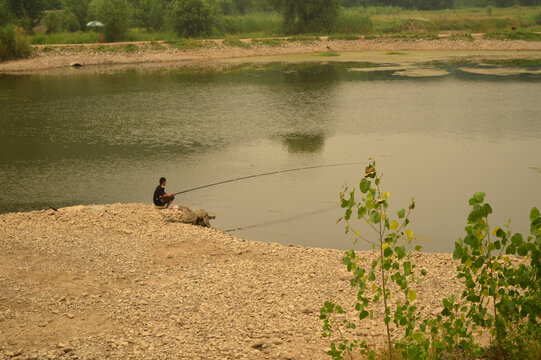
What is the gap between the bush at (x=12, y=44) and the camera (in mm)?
38625

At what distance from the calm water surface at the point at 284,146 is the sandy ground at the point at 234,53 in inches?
404

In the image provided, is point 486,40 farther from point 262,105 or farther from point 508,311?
point 508,311

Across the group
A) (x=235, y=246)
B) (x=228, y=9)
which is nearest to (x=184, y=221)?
(x=235, y=246)

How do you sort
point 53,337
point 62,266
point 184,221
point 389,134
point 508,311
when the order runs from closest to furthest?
point 508,311, point 53,337, point 62,266, point 184,221, point 389,134

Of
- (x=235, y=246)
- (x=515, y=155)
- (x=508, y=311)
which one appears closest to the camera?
(x=508, y=311)

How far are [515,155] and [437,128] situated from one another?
11.8ft

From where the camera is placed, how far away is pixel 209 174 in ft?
47.2

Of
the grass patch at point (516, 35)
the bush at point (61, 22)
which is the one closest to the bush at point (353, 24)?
the grass patch at point (516, 35)

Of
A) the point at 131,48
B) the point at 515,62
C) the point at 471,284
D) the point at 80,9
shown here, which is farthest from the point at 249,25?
the point at 471,284

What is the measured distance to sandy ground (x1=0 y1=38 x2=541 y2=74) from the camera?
38656 millimetres

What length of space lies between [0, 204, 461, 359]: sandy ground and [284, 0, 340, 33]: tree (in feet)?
140

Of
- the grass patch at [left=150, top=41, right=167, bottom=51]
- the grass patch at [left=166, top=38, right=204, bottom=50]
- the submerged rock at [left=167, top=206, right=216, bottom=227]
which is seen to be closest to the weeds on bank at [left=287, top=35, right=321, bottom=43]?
the grass patch at [left=166, top=38, right=204, bottom=50]

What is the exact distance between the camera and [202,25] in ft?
156

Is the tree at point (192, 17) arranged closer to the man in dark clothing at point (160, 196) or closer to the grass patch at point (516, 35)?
the grass patch at point (516, 35)
